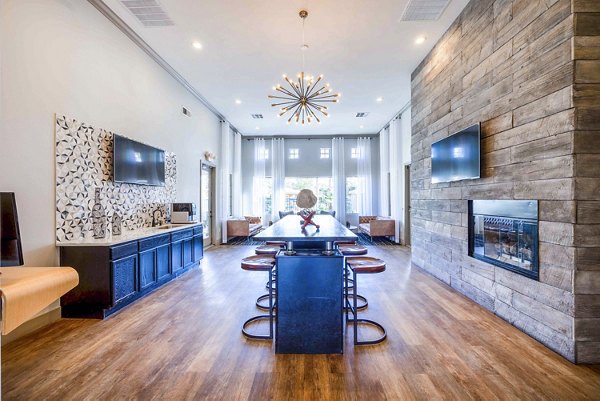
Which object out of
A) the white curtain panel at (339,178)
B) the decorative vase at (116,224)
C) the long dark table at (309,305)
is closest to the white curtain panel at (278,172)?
the white curtain panel at (339,178)

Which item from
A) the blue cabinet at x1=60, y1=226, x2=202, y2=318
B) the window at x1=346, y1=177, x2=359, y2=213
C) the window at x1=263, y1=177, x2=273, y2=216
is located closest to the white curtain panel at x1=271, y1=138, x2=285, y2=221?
the window at x1=263, y1=177, x2=273, y2=216

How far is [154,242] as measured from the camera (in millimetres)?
4066

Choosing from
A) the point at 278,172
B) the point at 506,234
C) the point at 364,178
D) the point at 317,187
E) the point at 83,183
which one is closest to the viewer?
the point at 506,234

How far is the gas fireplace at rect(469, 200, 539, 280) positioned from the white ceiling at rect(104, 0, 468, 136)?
2.61 meters

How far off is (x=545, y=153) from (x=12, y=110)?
471 centimetres

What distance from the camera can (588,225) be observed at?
2.29m

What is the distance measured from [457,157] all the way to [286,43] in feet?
9.74

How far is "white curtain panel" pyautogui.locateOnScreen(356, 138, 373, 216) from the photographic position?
1053 centimetres

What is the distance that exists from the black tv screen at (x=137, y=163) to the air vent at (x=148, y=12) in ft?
5.13

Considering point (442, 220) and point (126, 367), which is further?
point (442, 220)

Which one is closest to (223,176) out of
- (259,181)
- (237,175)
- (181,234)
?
(237,175)

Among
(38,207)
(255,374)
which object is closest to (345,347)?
(255,374)

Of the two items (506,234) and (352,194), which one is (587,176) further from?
(352,194)

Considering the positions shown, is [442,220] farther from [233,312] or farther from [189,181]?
[189,181]
